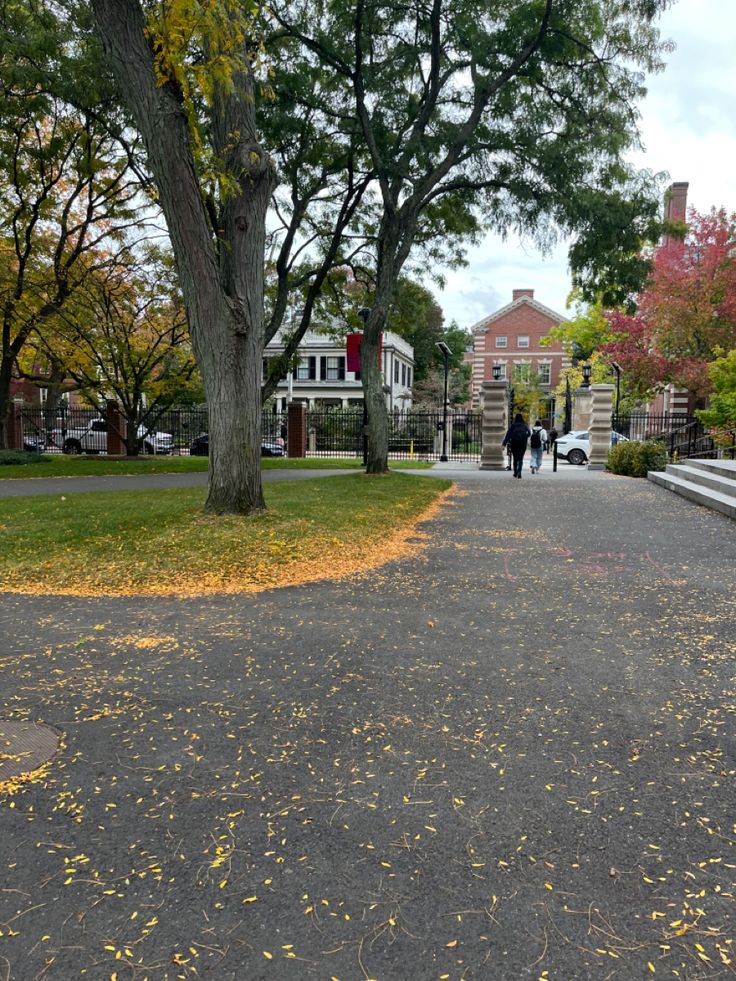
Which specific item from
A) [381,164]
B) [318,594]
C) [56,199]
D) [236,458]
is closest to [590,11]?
[381,164]

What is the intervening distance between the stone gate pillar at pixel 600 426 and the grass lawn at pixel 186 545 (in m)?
17.4

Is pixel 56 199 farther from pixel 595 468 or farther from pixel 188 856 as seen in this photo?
pixel 188 856

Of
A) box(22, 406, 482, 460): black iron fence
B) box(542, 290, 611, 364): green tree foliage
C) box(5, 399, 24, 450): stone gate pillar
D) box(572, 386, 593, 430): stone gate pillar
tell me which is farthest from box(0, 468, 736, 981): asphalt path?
box(542, 290, 611, 364): green tree foliage

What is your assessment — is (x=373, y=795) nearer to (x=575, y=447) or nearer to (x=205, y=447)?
(x=575, y=447)

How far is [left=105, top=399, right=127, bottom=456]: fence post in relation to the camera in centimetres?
2711

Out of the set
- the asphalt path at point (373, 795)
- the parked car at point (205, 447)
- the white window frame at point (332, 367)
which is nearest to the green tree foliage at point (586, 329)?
the white window frame at point (332, 367)

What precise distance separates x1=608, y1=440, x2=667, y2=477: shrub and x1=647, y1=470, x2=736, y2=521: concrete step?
271cm

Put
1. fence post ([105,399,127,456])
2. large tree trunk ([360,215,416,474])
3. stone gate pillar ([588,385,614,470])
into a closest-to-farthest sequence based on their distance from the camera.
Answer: large tree trunk ([360,215,416,474]) < stone gate pillar ([588,385,614,470]) < fence post ([105,399,127,456])

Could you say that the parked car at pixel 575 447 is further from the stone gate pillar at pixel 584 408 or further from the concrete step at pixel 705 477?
the concrete step at pixel 705 477

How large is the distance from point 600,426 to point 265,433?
18501 mm

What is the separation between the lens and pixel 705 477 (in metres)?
14.3

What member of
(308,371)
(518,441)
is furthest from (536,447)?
(308,371)

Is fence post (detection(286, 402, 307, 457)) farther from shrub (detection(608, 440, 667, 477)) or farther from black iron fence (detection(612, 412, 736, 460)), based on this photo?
black iron fence (detection(612, 412, 736, 460))

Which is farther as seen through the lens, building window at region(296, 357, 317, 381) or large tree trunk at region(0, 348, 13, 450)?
building window at region(296, 357, 317, 381)
